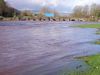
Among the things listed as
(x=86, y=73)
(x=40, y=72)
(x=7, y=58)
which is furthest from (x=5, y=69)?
(x=86, y=73)

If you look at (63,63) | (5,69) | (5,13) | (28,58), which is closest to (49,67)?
(63,63)

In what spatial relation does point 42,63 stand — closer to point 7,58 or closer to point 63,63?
point 63,63

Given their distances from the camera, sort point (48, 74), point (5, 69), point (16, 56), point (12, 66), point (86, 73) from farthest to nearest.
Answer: point (16, 56), point (12, 66), point (5, 69), point (48, 74), point (86, 73)

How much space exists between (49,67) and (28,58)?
13.8 ft

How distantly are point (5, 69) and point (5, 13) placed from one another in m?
142

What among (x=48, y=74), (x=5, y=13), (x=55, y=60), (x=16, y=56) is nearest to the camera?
(x=48, y=74)

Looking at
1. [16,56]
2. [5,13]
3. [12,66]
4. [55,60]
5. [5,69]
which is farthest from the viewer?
[5,13]

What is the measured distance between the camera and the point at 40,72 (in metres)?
16.2

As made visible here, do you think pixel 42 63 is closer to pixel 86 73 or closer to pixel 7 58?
pixel 7 58

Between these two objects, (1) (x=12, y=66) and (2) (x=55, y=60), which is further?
(2) (x=55, y=60)

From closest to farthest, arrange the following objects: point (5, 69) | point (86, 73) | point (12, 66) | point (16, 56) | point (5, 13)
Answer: point (86, 73) → point (5, 69) → point (12, 66) → point (16, 56) → point (5, 13)

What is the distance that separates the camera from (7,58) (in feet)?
70.7

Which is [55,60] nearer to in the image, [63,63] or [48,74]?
[63,63]

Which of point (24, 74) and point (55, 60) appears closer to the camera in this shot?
point (24, 74)
